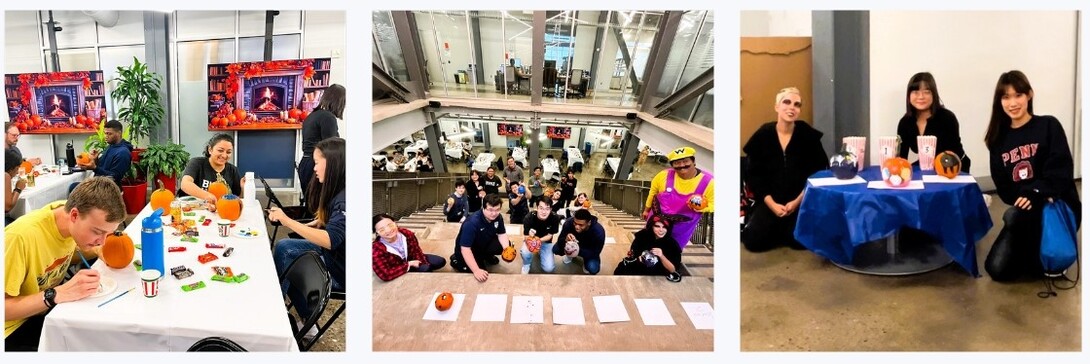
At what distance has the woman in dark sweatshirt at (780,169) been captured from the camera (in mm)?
2283

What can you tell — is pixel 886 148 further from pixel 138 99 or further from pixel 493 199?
pixel 138 99

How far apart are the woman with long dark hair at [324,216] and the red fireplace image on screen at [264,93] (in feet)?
0.57

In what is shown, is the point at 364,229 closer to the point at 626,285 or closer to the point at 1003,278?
the point at 626,285

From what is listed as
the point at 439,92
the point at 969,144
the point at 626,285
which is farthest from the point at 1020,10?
the point at 439,92

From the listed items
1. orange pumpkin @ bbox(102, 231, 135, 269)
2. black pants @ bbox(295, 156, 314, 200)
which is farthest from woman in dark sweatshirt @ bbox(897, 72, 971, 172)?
orange pumpkin @ bbox(102, 231, 135, 269)

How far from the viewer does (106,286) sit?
2018mm

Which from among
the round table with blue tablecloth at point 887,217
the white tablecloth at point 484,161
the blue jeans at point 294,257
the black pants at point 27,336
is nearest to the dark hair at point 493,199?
the white tablecloth at point 484,161

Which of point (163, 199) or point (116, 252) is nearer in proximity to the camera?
point (116, 252)

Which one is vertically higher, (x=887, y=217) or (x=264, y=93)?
(x=264, y=93)

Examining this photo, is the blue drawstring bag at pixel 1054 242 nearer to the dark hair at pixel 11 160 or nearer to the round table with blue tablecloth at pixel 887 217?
the round table with blue tablecloth at pixel 887 217

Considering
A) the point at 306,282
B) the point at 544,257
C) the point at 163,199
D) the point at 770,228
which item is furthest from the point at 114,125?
the point at 770,228

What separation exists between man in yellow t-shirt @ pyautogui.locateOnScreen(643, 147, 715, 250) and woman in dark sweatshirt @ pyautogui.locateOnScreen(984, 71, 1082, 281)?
41.7 inches

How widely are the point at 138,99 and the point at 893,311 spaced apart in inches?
118

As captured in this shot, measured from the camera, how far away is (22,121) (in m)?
2.34
